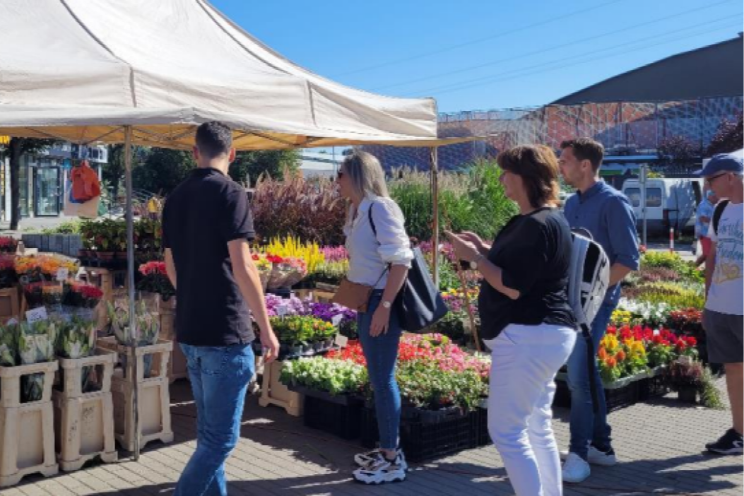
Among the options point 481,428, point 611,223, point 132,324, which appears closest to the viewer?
point 611,223

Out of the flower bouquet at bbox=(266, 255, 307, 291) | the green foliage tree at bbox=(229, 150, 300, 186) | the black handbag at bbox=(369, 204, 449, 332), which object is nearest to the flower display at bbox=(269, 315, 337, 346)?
the flower bouquet at bbox=(266, 255, 307, 291)

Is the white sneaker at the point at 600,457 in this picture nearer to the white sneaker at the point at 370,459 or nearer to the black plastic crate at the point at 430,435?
the black plastic crate at the point at 430,435

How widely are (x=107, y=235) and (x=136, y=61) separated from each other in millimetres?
3025

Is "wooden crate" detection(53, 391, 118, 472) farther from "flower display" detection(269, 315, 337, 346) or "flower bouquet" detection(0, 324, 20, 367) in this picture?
"flower display" detection(269, 315, 337, 346)

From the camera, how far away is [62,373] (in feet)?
15.4

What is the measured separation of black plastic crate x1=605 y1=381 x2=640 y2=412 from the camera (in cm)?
607

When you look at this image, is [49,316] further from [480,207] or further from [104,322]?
[480,207]

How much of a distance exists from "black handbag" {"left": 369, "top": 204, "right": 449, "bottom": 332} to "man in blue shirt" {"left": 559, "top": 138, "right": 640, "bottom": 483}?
2.72 ft

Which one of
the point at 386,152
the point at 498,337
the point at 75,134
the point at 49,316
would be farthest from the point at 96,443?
the point at 386,152

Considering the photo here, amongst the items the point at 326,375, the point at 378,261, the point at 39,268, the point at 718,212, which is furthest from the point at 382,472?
the point at 39,268

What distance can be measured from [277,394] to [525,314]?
328cm

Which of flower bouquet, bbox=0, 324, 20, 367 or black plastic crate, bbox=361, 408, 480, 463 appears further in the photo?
black plastic crate, bbox=361, 408, 480, 463

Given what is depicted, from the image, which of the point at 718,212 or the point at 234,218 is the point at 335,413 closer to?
the point at 234,218

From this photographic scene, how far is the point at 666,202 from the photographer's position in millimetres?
26125
